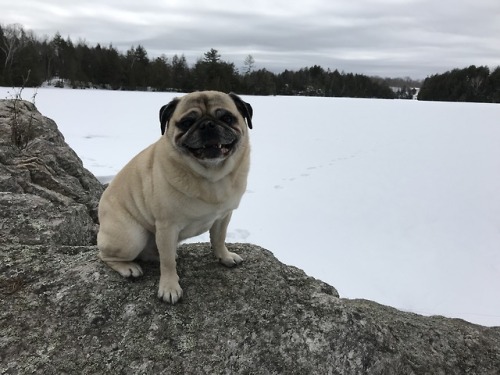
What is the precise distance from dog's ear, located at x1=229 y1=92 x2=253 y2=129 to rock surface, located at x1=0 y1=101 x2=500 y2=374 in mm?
1206

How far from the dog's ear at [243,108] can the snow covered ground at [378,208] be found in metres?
3.57

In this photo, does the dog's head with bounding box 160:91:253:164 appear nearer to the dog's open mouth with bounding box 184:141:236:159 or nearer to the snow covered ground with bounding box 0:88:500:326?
the dog's open mouth with bounding box 184:141:236:159

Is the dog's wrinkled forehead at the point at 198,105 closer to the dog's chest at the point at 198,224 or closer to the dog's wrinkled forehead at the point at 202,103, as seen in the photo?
the dog's wrinkled forehead at the point at 202,103

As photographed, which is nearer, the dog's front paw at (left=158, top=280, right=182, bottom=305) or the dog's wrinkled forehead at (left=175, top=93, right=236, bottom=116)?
the dog's front paw at (left=158, top=280, right=182, bottom=305)

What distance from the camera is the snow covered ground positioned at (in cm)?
604

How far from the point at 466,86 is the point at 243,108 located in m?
86.2

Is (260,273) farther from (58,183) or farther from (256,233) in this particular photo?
(256,233)

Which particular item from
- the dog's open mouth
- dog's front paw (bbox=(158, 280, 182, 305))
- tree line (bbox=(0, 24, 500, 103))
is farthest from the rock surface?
tree line (bbox=(0, 24, 500, 103))

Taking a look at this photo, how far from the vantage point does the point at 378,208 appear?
937 centimetres

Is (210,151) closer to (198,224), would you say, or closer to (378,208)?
(198,224)

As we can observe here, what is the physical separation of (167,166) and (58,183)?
10.9 ft

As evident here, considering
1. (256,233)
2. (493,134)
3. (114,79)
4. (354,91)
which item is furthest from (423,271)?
(354,91)

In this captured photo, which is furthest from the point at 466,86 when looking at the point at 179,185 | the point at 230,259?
the point at 179,185

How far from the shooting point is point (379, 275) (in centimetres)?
625
